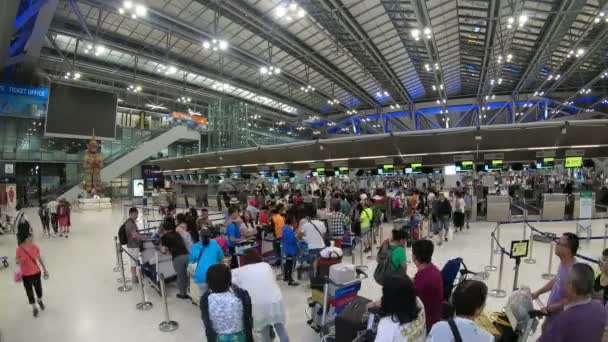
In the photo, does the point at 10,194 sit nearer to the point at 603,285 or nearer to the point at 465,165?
the point at 603,285

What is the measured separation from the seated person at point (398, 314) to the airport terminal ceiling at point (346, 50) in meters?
12.2

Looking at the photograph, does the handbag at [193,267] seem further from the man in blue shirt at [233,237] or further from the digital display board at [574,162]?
the digital display board at [574,162]

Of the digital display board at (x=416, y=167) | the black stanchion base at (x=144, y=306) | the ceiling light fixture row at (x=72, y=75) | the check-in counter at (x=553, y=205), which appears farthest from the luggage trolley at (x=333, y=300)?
the ceiling light fixture row at (x=72, y=75)

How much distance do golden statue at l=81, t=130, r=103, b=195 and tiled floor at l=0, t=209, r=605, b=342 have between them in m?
18.7

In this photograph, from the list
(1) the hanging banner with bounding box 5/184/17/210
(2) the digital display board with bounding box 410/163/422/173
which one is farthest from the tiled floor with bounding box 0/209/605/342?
(2) the digital display board with bounding box 410/163/422/173

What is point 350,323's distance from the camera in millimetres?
3689

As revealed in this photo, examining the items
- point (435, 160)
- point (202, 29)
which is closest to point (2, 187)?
point (202, 29)

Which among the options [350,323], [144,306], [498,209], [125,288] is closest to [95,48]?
[125,288]

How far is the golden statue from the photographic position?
28094mm

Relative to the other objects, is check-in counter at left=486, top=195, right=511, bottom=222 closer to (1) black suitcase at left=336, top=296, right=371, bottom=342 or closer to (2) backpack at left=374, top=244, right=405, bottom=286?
(2) backpack at left=374, top=244, right=405, bottom=286

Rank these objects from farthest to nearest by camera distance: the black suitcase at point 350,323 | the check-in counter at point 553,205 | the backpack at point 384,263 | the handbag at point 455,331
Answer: the check-in counter at point 553,205
the backpack at point 384,263
the black suitcase at point 350,323
the handbag at point 455,331

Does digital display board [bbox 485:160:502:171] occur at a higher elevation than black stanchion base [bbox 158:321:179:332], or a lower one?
higher

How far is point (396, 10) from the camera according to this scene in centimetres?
1725

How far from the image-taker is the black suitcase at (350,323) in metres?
3.65
